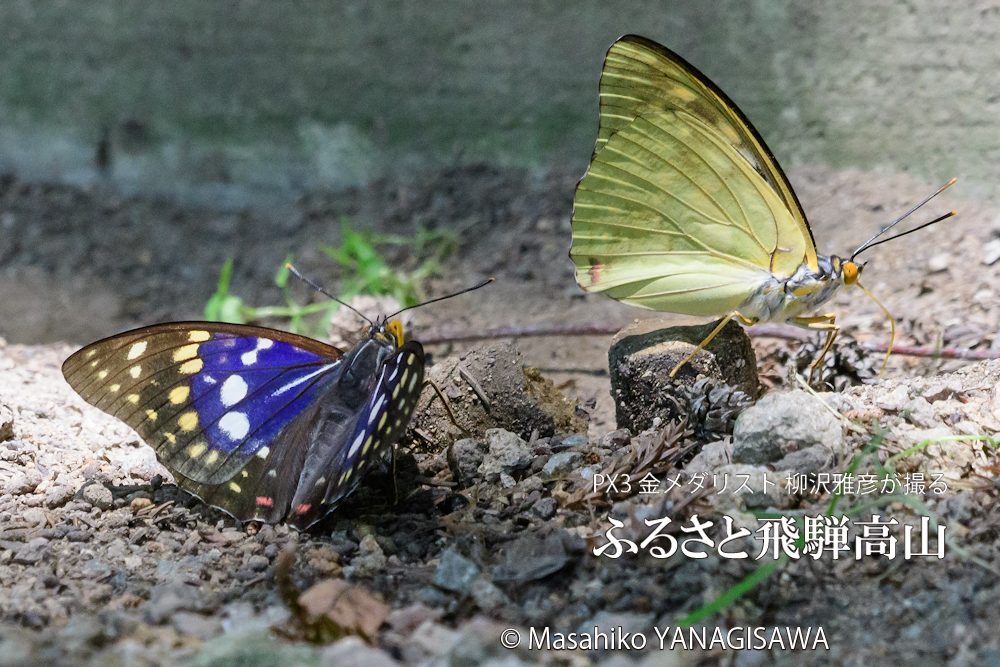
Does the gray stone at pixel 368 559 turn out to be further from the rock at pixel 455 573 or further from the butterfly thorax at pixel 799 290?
the butterfly thorax at pixel 799 290

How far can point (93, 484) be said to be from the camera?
2066 mm

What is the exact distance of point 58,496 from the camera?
203cm

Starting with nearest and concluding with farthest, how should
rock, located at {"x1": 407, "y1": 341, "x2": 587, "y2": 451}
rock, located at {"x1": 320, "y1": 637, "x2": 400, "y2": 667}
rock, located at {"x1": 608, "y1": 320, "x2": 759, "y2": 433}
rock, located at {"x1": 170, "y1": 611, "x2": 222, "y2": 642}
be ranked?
rock, located at {"x1": 320, "y1": 637, "x2": 400, "y2": 667} → rock, located at {"x1": 170, "y1": 611, "x2": 222, "y2": 642} → rock, located at {"x1": 608, "y1": 320, "x2": 759, "y2": 433} → rock, located at {"x1": 407, "y1": 341, "x2": 587, "y2": 451}

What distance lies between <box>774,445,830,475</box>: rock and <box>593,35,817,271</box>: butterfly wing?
60 centimetres

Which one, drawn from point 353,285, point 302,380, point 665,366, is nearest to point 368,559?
point 302,380

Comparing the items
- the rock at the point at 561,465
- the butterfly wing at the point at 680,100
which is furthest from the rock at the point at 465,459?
the butterfly wing at the point at 680,100

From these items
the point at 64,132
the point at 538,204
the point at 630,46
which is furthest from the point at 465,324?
the point at 64,132

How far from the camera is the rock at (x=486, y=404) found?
219 centimetres

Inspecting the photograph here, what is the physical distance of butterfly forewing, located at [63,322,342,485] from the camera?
197 cm

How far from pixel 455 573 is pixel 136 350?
0.98 meters

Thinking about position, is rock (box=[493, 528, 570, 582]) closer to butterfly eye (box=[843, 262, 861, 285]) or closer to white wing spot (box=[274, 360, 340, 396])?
white wing spot (box=[274, 360, 340, 396])

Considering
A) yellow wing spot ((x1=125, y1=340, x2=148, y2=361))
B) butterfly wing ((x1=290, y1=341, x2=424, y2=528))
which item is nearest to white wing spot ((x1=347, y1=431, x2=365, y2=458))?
butterfly wing ((x1=290, y1=341, x2=424, y2=528))

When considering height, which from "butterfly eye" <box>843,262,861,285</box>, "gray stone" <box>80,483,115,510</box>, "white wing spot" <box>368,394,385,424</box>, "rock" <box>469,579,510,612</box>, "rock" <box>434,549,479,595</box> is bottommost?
"rock" <box>469,579,510,612</box>

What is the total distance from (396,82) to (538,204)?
0.95 metres
